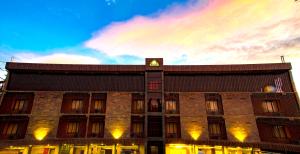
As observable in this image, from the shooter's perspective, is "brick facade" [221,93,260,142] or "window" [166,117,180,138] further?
"window" [166,117,180,138]

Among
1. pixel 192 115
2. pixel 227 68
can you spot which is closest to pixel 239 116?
pixel 192 115

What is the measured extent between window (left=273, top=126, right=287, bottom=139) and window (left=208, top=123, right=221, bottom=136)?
7.64m

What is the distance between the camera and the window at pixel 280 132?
89.8 feet

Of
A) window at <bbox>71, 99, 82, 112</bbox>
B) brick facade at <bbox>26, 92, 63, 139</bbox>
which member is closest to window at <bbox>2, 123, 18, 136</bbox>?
brick facade at <bbox>26, 92, 63, 139</bbox>

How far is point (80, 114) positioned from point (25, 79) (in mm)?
10685

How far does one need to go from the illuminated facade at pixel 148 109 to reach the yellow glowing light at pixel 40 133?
137 millimetres

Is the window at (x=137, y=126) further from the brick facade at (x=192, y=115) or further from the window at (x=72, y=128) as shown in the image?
the window at (x=72, y=128)

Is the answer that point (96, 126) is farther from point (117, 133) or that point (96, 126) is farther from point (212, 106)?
point (212, 106)

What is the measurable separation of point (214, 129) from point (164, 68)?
12.1 m

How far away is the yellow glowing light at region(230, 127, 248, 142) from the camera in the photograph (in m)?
27.9

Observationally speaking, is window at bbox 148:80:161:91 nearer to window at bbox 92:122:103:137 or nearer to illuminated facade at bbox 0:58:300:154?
illuminated facade at bbox 0:58:300:154

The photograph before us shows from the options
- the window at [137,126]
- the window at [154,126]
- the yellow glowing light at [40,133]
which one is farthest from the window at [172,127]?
the yellow glowing light at [40,133]

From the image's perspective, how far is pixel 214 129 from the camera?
29125 millimetres

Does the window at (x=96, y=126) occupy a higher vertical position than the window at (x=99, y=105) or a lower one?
lower
